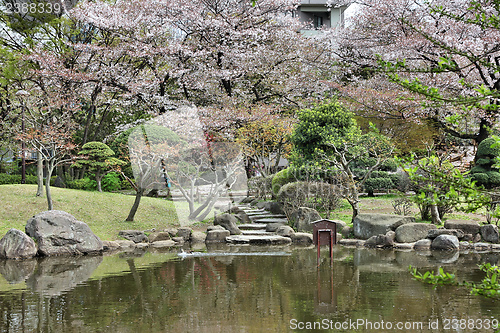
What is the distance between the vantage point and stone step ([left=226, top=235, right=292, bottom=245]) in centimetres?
1266

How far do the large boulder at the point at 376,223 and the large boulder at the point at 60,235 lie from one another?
25.5ft

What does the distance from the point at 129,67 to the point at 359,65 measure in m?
12.5

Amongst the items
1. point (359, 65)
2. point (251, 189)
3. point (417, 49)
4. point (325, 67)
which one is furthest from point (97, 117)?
point (417, 49)

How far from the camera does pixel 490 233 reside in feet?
36.0

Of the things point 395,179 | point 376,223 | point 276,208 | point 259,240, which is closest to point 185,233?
point 259,240

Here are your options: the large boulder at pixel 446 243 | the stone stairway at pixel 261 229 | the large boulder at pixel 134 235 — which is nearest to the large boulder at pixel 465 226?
the large boulder at pixel 446 243

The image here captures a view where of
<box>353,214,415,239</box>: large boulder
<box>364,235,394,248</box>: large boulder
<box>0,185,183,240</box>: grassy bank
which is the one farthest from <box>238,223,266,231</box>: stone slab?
<box>364,235,394,248</box>: large boulder

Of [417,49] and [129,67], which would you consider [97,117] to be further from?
[417,49]

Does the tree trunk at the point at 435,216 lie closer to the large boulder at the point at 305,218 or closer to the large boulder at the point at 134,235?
the large boulder at the point at 305,218

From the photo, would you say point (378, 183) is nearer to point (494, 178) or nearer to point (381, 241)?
point (494, 178)

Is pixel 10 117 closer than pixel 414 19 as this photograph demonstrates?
No

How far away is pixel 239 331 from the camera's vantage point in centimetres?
480

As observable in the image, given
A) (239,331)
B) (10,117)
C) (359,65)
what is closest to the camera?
(239,331)

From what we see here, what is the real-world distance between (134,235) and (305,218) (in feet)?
18.7
